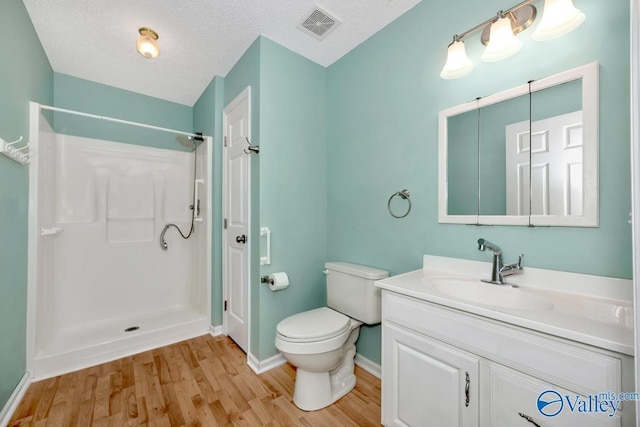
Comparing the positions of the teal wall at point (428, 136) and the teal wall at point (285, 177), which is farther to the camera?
the teal wall at point (285, 177)

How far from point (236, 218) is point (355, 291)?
1.18m

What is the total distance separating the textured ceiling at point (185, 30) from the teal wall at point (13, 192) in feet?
0.75

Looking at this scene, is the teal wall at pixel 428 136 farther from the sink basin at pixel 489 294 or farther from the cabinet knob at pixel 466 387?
the cabinet knob at pixel 466 387

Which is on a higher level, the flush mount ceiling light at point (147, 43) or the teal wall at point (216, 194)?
the flush mount ceiling light at point (147, 43)

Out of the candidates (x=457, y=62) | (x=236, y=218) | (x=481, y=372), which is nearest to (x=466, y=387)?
(x=481, y=372)

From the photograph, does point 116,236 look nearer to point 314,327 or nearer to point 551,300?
point 314,327

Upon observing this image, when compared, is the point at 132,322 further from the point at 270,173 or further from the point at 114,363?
the point at 270,173

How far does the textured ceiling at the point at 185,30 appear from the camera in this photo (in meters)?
1.57

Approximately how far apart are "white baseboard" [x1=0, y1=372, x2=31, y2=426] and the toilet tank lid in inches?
76.0

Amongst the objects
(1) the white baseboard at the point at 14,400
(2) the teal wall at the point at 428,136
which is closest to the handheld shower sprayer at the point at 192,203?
(1) the white baseboard at the point at 14,400

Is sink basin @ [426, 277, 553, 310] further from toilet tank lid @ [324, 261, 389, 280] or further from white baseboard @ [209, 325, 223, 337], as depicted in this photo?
white baseboard @ [209, 325, 223, 337]

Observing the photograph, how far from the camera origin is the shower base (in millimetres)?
1748

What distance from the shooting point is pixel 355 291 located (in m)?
1.67

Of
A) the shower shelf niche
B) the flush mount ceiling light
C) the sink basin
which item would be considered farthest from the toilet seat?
the flush mount ceiling light
